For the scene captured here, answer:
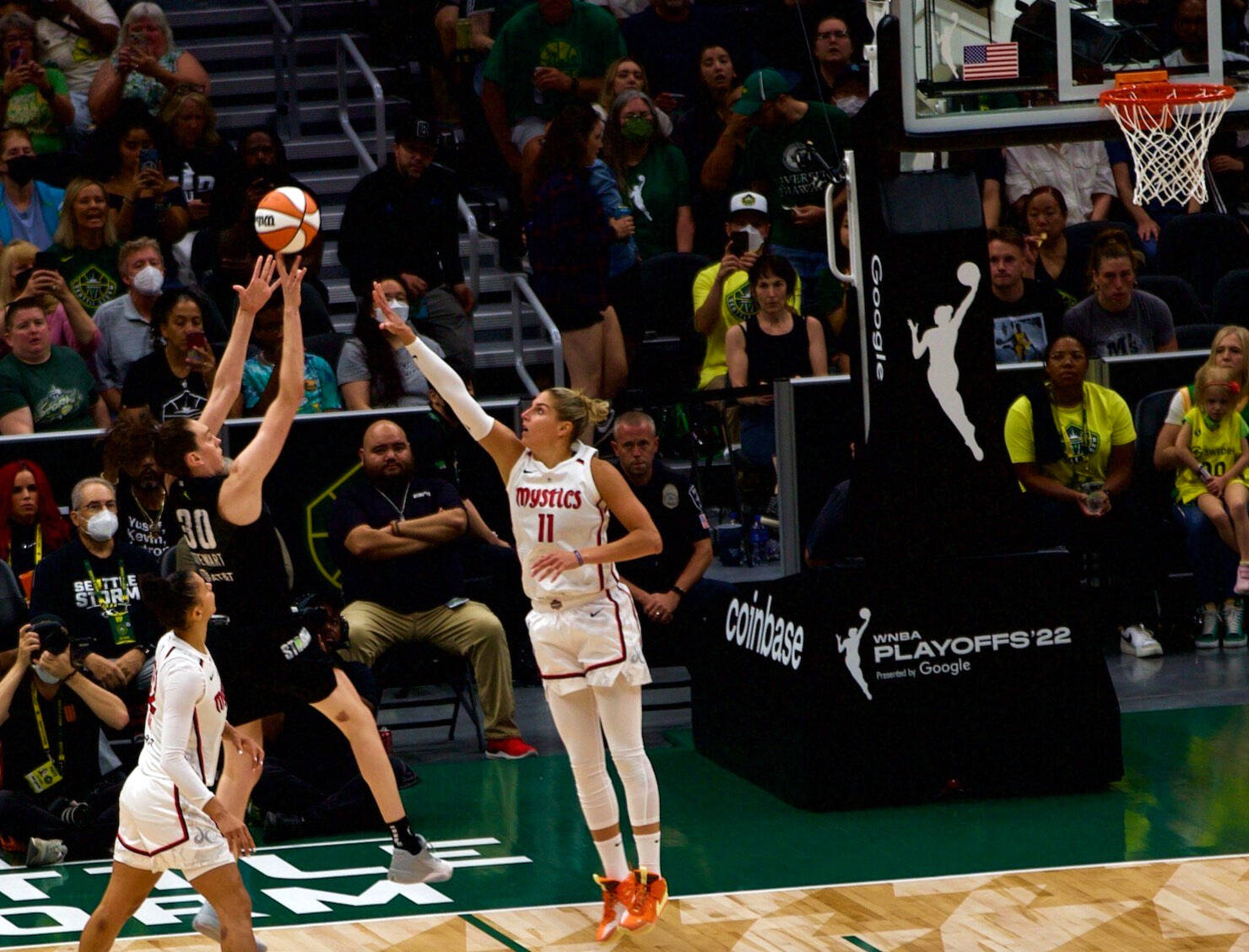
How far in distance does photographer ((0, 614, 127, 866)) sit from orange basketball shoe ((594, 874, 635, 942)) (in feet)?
8.25

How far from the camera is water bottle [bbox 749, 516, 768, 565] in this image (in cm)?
1272

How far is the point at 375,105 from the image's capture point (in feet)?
46.9

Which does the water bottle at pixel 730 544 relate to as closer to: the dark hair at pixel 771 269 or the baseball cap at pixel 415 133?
the dark hair at pixel 771 269

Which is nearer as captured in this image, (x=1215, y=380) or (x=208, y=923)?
(x=208, y=923)

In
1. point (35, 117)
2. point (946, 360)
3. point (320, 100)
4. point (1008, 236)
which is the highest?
point (320, 100)

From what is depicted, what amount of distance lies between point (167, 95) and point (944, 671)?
7.36 m

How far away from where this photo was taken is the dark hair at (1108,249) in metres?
12.3

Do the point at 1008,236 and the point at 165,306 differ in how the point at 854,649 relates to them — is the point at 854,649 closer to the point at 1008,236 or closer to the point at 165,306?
the point at 1008,236

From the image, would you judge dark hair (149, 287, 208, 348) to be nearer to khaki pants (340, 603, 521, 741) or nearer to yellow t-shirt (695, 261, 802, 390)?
khaki pants (340, 603, 521, 741)

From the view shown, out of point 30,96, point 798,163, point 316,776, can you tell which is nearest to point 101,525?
point 316,776

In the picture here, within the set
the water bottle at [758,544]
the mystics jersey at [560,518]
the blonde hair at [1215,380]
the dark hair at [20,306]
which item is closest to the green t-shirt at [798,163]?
the water bottle at [758,544]

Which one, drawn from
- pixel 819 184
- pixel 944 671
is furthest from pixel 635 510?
pixel 819 184

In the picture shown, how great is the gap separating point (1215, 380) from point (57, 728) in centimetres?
700

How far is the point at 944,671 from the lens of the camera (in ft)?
29.5
